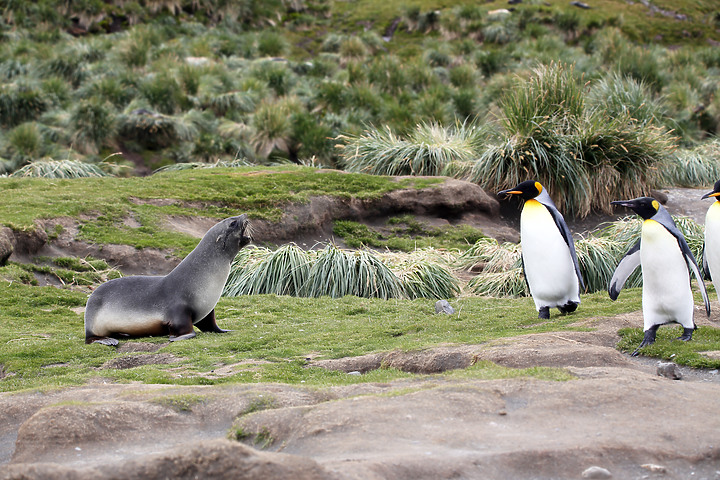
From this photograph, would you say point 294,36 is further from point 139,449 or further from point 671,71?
point 139,449

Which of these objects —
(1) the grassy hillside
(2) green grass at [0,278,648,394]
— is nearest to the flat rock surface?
(2) green grass at [0,278,648,394]

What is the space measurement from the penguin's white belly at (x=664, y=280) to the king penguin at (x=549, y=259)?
1.18 metres

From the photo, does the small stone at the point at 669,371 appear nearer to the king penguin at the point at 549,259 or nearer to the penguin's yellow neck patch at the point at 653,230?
the penguin's yellow neck patch at the point at 653,230

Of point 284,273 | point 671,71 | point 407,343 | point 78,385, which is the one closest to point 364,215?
point 284,273

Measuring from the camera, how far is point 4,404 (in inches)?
165

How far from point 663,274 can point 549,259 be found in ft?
4.70

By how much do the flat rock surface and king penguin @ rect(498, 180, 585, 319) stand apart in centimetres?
254

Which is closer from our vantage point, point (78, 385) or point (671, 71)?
point (78, 385)

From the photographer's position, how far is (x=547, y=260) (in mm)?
7027

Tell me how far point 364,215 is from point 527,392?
9.79 m

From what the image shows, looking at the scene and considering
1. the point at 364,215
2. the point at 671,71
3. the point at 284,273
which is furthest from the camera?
the point at 671,71

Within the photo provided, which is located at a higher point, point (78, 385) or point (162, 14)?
point (162, 14)

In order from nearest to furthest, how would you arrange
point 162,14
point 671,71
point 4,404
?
point 4,404 → point 671,71 → point 162,14

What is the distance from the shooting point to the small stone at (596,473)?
2.94m
